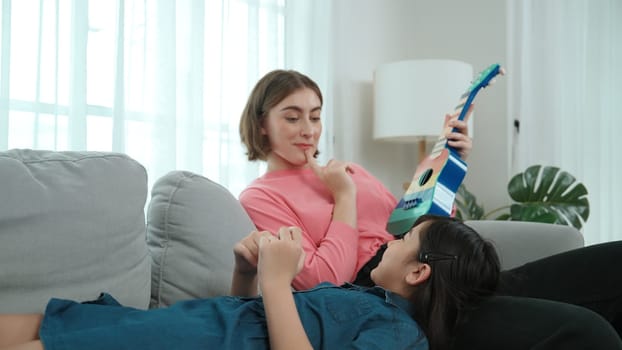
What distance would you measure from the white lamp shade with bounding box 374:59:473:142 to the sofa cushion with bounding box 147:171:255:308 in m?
1.61

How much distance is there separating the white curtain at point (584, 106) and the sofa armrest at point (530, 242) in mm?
1562

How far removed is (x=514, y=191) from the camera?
2.82 metres

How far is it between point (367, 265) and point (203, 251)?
459mm

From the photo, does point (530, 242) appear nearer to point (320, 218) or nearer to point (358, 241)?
point (358, 241)

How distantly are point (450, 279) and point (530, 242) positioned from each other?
23.8 inches

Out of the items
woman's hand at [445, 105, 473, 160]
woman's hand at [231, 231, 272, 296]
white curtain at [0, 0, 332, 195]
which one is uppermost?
white curtain at [0, 0, 332, 195]

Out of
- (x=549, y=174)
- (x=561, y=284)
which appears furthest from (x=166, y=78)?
(x=549, y=174)

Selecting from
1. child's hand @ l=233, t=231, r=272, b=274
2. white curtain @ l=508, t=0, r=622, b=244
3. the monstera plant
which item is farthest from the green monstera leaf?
child's hand @ l=233, t=231, r=272, b=274

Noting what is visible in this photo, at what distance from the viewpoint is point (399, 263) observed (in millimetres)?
1170

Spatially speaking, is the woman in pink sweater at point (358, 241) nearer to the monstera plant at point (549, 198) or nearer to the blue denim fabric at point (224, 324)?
the blue denim fabric at point (224, 324)

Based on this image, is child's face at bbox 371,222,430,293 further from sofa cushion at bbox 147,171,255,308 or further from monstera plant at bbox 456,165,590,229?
monstera plant at bbox 456,165,590,229

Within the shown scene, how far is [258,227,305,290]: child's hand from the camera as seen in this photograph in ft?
3.19

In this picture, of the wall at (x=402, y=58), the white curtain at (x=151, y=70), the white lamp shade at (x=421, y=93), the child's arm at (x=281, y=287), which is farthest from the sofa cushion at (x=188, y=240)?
the wall at (x=402, y=58)

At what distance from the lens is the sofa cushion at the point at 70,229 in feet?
3.21
